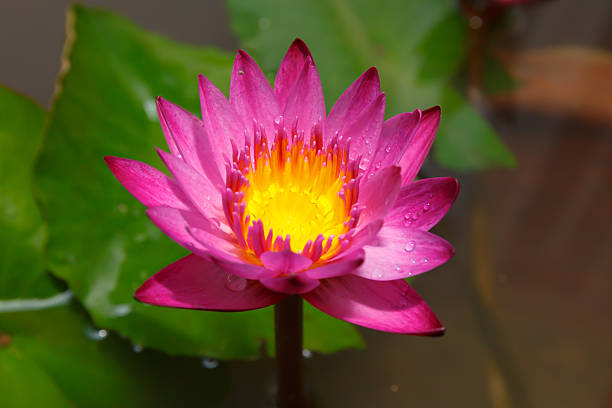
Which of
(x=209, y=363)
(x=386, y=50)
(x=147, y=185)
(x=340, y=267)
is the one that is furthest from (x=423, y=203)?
(x=386, y=50)

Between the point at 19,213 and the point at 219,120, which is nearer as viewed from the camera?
the point at 219,120

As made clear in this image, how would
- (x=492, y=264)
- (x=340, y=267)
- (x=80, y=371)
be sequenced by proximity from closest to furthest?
(x=340, y=267) → (x=80, y=371) → (x=492, y=264)

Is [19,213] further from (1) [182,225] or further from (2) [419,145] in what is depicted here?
(2) [419,145]

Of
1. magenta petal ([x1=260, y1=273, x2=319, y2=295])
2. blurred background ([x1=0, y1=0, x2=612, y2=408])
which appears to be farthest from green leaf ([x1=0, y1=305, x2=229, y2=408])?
magenta petal ([x1=260, y1=273, x2=319, y2=295])

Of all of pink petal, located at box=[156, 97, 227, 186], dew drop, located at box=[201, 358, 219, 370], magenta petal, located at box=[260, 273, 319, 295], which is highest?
pink petal, located at box=[156, 97, 227, 186]

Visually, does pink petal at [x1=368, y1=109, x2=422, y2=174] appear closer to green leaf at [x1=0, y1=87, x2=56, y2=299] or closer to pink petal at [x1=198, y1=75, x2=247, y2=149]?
pink petal at [x1=198, y1=75, x2=247, y2=149]

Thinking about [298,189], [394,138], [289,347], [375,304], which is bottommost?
[289,347]
